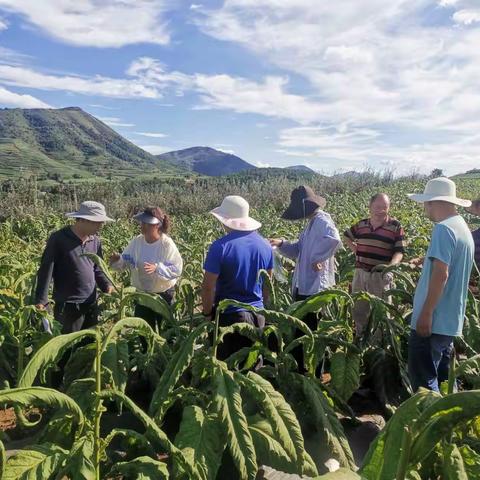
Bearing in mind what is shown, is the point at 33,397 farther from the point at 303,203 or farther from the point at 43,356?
the point at 303,203

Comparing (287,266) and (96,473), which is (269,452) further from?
(287,266)

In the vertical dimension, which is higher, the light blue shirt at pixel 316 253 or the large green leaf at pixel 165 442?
the light blue shirt at pixel 316 253

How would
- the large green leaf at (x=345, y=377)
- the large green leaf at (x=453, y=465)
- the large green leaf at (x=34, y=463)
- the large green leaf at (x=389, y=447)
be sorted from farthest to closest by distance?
the large green leaf at (x=345, y=377)
the large green leaf at (x=34, y=463)
the large green leaf at (x=453, y=465)
the large green leaf at (x=389, y=447)

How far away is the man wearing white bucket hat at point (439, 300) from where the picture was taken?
3094 mm

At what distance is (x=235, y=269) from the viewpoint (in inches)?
132

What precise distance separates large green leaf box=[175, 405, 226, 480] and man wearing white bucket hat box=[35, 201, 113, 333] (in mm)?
2374

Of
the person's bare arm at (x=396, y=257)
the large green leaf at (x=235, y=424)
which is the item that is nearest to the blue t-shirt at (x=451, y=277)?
the large green leaf at (x=235, y=424)

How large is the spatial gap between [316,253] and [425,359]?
1.48 m

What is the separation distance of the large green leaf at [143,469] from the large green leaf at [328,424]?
717mm

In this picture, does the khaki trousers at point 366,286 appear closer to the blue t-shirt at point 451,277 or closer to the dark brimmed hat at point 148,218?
the blue t-shirt at point 451,277

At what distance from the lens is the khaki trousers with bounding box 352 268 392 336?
4914 millimetres

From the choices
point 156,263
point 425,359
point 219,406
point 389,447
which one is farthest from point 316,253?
point 389,447

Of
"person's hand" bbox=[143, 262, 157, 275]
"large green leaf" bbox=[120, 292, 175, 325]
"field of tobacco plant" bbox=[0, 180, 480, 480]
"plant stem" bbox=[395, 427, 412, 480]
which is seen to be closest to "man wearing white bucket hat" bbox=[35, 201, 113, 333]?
"person's hand" bbox=[143, 262, 157, 275]

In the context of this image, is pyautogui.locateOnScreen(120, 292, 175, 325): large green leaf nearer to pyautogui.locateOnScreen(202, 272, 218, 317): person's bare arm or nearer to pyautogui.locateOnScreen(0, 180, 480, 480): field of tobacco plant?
pyautogui.locateOnScreen(0, 180, 480, 480): field of tobacco plant
